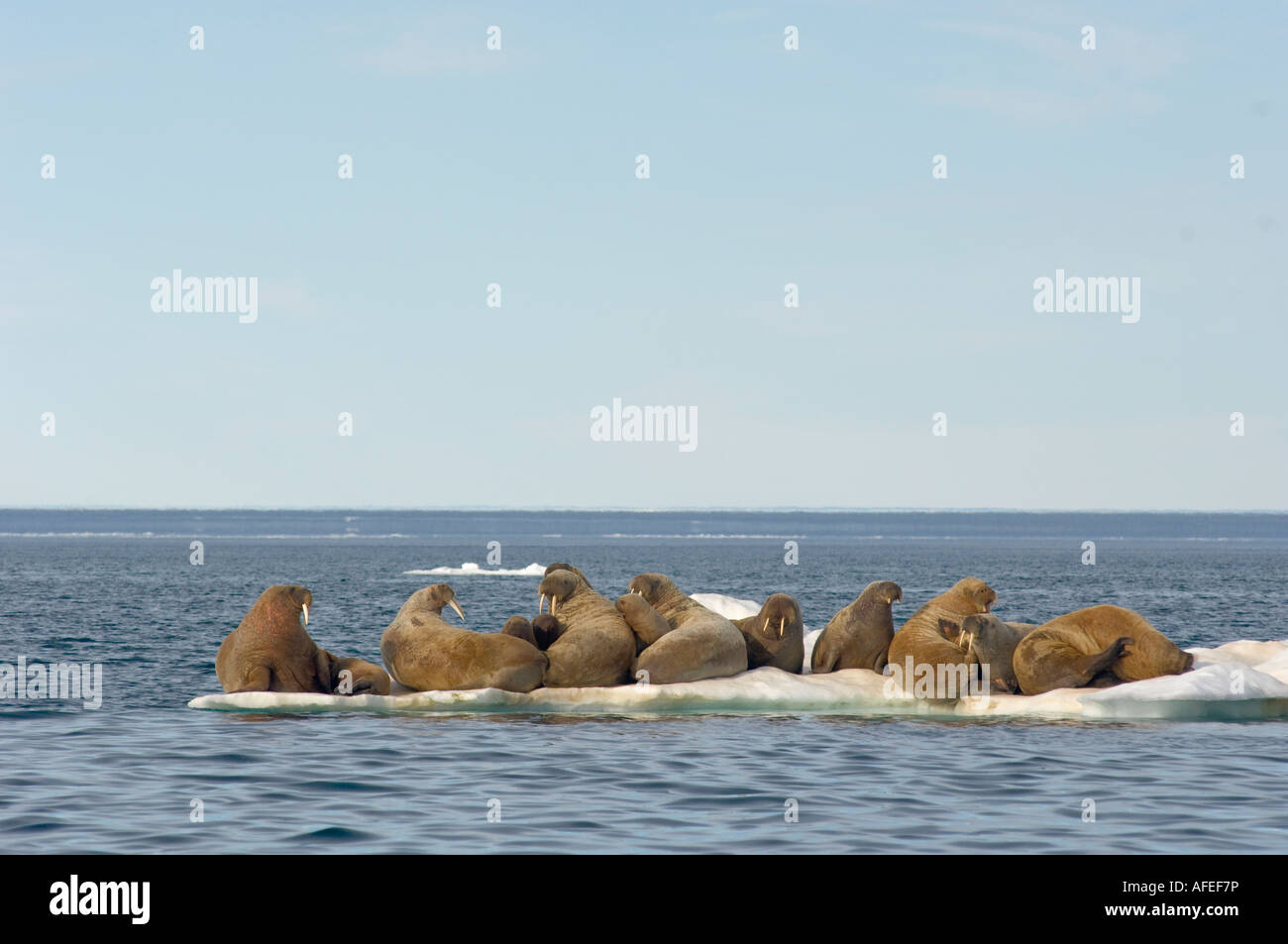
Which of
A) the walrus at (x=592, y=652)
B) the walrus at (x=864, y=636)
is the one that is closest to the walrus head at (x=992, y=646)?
the walrus at (x=864, y=636)

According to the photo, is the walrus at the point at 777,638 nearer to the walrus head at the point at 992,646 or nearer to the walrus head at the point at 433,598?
the walrus head at the point at 992,646

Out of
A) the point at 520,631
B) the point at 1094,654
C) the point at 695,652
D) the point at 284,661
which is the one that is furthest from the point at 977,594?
the point at 284,661

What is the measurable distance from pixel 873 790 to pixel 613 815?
2.65 meters

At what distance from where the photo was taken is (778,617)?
66.9 feet

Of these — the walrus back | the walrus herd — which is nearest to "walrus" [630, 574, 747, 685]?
the walrus herd

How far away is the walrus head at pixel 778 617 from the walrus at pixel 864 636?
584 millimetres

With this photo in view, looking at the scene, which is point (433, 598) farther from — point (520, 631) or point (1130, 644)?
point (1130, 644)

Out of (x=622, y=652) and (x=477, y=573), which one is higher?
(x=622, y=652)

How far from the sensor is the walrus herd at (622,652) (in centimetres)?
1886

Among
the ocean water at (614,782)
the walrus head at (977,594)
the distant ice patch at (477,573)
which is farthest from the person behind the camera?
the distant ice patch at (477,573)

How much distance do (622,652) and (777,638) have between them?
8.48 feet
